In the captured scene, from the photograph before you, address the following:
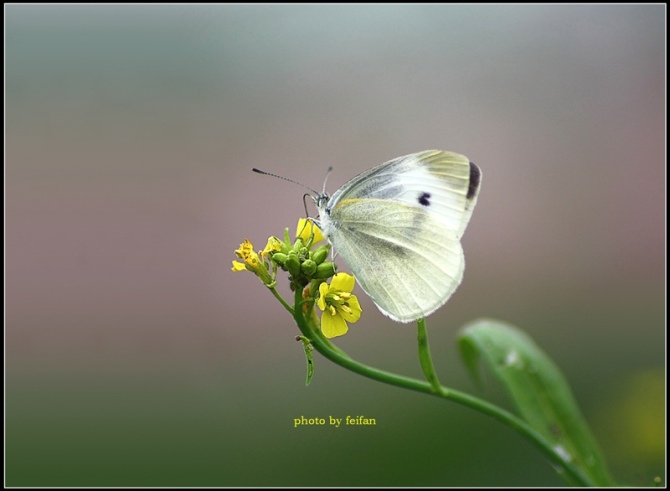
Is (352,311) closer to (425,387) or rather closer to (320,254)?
(320,254)

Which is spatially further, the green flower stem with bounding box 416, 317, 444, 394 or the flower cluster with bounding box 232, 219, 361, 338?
the flower cluster with bounding box 232, 219, 361, 338

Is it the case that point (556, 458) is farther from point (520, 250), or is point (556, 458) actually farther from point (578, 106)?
point (578, 106)

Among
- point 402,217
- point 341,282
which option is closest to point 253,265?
point 341,282

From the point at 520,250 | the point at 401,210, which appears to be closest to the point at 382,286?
the point at 401,210

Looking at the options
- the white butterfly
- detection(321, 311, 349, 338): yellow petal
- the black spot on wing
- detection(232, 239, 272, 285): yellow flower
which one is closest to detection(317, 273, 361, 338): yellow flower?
detection(321, 311, 349, 338): yellow petal

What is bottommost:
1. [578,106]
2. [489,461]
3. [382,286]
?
[489,461]

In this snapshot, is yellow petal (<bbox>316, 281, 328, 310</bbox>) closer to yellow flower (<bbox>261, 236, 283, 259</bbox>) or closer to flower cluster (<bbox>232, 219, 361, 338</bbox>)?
flower cluster (<bbox>232, 219, 361, 338</bbox>)

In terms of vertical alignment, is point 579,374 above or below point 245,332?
below
